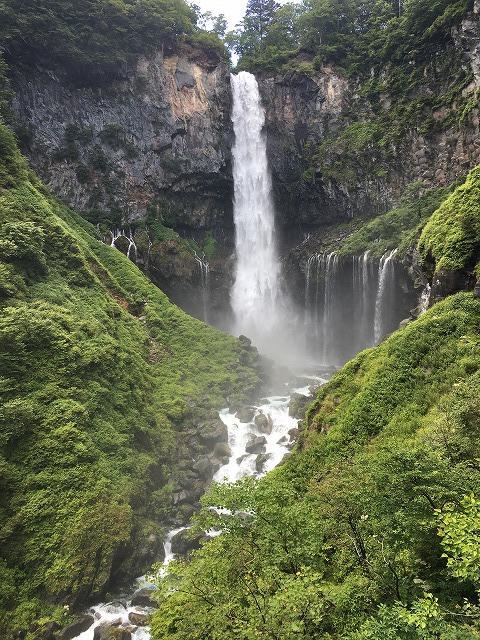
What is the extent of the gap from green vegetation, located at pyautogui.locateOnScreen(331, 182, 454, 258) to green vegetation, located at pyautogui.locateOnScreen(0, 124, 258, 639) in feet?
43.5

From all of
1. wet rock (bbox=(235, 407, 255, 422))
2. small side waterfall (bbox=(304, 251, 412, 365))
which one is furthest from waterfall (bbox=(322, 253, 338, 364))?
wet rock (bbox=(235, 407, 255, 422))

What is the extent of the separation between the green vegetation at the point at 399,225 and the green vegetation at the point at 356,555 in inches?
845

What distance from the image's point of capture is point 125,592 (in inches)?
512

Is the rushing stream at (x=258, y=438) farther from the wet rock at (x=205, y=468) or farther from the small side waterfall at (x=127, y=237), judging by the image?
the small side waterfall at (x=127, y=237)

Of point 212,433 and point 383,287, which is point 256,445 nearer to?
point 212,433

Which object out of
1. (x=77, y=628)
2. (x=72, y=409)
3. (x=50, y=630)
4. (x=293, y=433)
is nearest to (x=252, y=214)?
(x=293, y=433)

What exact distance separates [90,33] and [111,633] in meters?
40.5

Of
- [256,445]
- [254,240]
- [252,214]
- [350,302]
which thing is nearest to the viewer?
[256,445]

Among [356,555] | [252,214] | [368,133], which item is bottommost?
[356,555]

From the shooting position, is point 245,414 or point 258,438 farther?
point 245,414

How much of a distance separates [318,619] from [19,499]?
1161 centimetres

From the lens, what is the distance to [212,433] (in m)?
21.0

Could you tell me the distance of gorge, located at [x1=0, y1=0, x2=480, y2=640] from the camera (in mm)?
5766

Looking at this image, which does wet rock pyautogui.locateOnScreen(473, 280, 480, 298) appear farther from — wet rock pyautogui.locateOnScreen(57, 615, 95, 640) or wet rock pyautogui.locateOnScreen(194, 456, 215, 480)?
wet rock pyautogui.locateOnScreen(57, 615, 95, 640)
